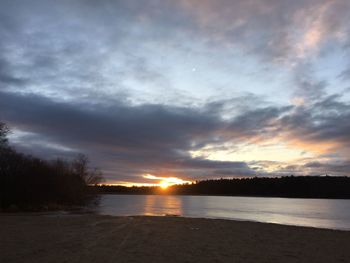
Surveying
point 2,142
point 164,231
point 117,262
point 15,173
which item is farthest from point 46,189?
point 117,262

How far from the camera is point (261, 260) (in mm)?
14492

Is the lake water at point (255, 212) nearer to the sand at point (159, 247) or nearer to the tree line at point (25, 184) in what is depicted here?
the tree line at point (25, 184)

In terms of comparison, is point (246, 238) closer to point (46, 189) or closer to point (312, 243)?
point (312, 243)

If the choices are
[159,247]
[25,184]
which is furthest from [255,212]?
[159,247]

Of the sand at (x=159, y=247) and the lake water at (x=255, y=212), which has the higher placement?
the lake water at (x=255, y=212)

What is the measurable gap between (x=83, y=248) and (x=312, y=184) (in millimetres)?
169410

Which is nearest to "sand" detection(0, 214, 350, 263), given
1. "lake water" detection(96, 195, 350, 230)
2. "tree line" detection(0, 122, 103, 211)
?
"lake water" detection(96, 195, 350, 230)

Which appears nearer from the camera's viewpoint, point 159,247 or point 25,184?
point 159,247

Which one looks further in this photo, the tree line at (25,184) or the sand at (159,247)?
the tree line at (25,184)

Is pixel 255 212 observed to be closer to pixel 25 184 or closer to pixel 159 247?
pixel 25 184

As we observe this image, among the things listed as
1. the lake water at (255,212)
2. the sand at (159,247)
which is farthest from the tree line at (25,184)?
the sand at (159,247)

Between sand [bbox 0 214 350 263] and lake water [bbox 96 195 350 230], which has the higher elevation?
lake water [bbox 96 195 350 230]

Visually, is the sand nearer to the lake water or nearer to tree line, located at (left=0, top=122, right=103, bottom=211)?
the lake water

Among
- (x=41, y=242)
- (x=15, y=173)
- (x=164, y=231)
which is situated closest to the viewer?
(x=41, y=242)
